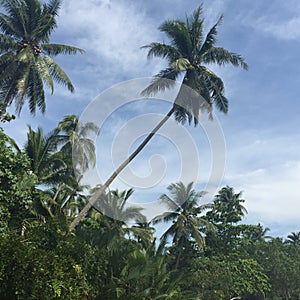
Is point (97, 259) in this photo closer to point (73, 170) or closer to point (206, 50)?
point (73, 170)

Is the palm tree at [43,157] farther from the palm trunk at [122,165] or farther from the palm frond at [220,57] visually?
the palm frond at [220,57]

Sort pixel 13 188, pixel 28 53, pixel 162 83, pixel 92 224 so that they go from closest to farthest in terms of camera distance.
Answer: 1. pixel 13 188
2. pixel 28 53
3. pixel 162 83
4. pixel 92 224

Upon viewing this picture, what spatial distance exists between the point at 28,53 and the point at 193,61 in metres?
9.09

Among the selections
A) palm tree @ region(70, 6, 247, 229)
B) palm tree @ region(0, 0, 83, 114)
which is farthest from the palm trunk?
palm tree @ region(0, 0, 83, 114)

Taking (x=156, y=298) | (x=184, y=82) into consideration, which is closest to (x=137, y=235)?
(x=156, y=298)

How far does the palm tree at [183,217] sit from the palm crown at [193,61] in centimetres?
1209

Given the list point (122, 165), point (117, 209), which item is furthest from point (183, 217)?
point (122, 165)

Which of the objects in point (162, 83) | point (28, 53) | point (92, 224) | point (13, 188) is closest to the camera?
point (13, 188)

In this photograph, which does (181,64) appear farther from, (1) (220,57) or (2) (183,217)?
(2) (183,217)

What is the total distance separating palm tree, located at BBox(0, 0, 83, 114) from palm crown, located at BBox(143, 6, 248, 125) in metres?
5.59

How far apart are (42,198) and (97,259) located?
312 inches

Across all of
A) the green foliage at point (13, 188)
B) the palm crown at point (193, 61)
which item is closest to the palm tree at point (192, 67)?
the palm crown at point (193, 61)

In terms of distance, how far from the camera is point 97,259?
12211 mm

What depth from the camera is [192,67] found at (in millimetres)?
20969
